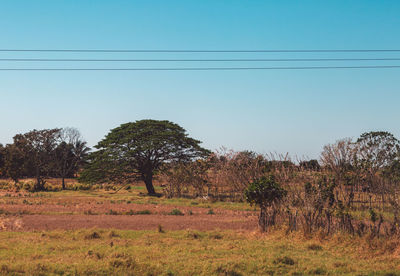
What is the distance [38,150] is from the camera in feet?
161

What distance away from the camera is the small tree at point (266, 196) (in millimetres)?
14312

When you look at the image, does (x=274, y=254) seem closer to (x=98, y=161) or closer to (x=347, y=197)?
(x=347, y=197)

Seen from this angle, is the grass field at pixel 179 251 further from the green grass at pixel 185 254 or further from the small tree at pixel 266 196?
the small tree at pixel 266 196

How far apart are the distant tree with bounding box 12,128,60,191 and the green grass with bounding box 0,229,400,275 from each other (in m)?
36.0

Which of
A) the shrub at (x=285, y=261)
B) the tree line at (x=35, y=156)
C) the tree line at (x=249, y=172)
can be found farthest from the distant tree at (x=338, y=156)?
the tree line at (x=35, y=156)

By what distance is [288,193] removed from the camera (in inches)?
577

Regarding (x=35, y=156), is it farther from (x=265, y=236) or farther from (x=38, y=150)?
(x=265, y=236)

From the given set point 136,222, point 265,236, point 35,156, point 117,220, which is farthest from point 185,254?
point 35,156

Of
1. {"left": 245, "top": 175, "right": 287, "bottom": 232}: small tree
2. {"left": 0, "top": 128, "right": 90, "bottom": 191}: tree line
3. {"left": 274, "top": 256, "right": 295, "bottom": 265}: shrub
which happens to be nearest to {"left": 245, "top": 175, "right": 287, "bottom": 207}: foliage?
{"left": 245, "top": 175, "right": 287, "bottom": 232}: small tree

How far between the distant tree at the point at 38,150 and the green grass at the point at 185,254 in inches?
1416

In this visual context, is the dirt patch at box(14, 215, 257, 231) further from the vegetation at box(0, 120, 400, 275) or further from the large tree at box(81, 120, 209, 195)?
the large tree at box(81, 120, 209, 195)

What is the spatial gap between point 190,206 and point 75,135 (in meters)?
32.9

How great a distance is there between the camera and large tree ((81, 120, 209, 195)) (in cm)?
3741

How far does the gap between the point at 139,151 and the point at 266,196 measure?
2456 centimetres
